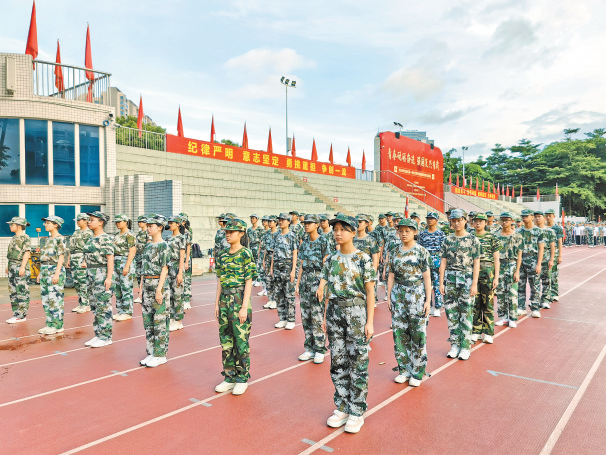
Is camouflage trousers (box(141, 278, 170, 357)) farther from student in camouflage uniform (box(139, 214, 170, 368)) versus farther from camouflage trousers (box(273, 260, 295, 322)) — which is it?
camouflage trousers (box(273, 260, 295, 322))

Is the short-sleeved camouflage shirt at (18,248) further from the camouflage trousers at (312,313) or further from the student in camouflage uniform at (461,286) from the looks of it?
the student in camouflage uniform at (461,286)

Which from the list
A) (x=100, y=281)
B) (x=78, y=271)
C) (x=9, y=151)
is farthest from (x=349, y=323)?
(x=9, y=151)

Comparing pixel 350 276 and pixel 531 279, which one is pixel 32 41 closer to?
pixel 350 276

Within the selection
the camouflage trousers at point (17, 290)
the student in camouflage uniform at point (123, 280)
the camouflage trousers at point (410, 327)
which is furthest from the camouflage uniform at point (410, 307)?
the camouflage trousers at point (17, 290)

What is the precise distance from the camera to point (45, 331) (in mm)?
6898

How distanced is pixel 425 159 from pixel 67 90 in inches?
962

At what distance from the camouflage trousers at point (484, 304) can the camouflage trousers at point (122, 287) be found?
20.8 feet

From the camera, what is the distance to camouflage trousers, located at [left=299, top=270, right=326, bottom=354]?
218 inches

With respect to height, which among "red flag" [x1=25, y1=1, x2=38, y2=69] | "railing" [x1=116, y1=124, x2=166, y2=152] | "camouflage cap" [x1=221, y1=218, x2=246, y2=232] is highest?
"red flag" [x1=25, y1=1, x2=38, y2=69]

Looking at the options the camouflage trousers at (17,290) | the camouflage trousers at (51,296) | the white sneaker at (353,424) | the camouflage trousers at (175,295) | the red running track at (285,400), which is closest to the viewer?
the red running track at (285,400)

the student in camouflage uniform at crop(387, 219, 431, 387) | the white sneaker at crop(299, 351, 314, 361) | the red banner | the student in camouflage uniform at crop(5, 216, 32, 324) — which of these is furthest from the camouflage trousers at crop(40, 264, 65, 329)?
the red banner

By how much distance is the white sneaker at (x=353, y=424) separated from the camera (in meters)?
3.62

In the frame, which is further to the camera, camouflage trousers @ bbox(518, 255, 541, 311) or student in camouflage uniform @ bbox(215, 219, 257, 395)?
camouflage trousers @ bbox(518, 255, 541, 311)

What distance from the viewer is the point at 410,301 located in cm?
457
